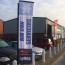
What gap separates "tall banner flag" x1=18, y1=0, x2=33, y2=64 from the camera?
15.0 m

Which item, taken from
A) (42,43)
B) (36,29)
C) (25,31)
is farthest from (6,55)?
(36,29)

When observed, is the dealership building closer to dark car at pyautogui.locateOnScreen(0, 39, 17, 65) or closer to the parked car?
the parked car

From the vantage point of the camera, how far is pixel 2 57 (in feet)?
51.2

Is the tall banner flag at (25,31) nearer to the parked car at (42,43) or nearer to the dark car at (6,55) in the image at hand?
the dark car at (6,55)

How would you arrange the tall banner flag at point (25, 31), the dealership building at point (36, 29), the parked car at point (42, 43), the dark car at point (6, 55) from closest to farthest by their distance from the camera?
the tall banner flag at point (25, 31) → the dark car at point (6, 55) → the parked car at point (42, 43) → the dealership building at point (36, 29)

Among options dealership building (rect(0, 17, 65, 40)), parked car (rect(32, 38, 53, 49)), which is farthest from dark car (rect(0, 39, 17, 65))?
dealership building (rect(0, 17, 65, 40))

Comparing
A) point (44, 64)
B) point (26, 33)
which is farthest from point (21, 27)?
point (44, 64)

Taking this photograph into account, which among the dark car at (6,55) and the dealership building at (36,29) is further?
the dealership building at (36,29)

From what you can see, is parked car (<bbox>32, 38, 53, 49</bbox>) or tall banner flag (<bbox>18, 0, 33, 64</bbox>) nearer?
tall banner flag (<bbox>18, 0, 33, 64</bbox>)

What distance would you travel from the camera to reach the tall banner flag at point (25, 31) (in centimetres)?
1500

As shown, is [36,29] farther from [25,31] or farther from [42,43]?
[25,31]

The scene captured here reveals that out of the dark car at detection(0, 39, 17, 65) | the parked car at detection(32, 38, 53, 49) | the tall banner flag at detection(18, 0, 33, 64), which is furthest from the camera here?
the parked car at detection(32, 38, 53, 49)

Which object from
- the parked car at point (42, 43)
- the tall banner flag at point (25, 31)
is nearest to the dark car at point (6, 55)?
the tall banner flag at point (25, 31)

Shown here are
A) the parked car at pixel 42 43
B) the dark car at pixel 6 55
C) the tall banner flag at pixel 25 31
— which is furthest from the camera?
the parked car at pixel 42 43
